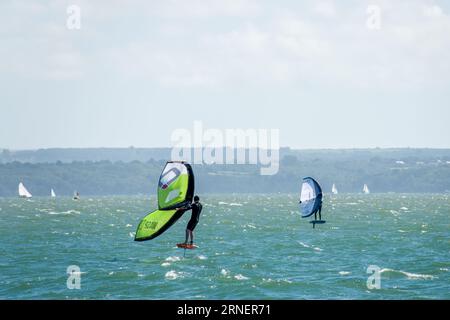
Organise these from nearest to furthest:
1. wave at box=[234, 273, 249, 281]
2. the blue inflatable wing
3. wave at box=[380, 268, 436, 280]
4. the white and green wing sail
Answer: the white and green wing sail
wave at box=[234, 273, 249, 281]
wave at box=[380, 268, 436, 280]
the blue inflatable wing

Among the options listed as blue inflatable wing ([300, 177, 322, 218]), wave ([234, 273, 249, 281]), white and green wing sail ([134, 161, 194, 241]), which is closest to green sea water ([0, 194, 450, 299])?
wave ([234, 273, 249, 281])

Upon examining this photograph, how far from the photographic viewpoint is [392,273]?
147ft

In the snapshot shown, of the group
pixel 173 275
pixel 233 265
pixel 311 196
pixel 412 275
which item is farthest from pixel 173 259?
pixel 311 196

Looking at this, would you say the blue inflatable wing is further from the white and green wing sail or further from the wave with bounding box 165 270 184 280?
the white and green wing sail

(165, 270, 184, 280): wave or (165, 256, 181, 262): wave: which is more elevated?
(165, 256, 181, 262): wave

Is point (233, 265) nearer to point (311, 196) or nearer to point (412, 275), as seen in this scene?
point (412, 275)

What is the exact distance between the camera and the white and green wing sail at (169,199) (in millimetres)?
34312

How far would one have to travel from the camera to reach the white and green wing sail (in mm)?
34312

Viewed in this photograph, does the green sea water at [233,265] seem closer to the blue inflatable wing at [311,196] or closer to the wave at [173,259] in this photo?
the wave at [173,259]

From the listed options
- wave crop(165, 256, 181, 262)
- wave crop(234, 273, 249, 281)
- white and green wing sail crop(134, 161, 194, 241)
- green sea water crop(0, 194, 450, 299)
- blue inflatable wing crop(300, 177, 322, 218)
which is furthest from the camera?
blue inflatable wing crop(300, 177, 322, 218)

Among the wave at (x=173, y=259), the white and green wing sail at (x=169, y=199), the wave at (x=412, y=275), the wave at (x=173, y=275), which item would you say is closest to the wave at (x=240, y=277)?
the wave at (x=173, y=275)

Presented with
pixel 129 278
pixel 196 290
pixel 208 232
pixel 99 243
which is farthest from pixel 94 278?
pixel 208 232

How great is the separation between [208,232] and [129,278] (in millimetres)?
35106
